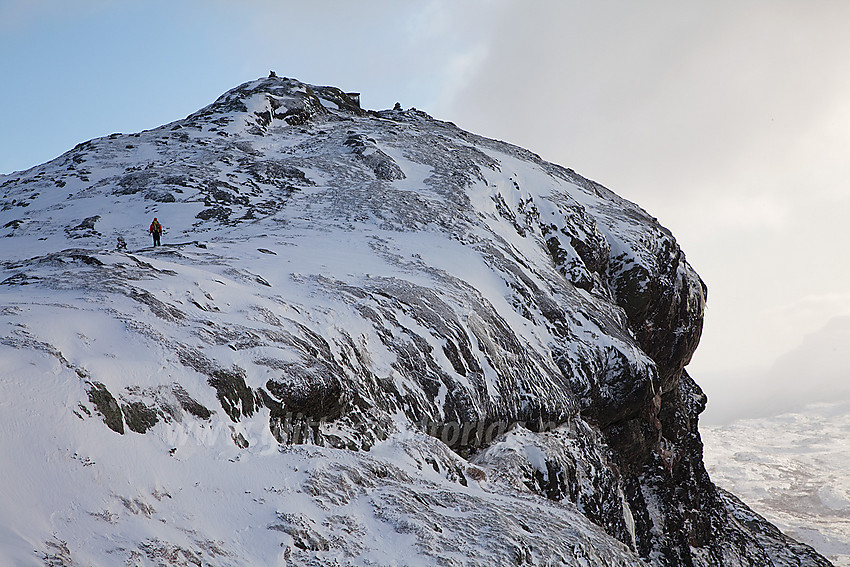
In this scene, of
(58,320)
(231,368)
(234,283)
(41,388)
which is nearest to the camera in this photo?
(41,388)

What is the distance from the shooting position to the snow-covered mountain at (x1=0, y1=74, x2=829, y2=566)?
9250 millimetres

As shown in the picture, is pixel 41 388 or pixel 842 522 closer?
pixel 41 388

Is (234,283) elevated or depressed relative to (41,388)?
elevated

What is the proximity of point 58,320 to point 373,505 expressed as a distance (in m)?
5.88

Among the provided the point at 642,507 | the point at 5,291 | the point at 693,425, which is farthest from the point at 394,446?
the point at 693,425

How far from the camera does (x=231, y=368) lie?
12.3 m

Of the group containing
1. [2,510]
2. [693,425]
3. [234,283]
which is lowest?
[2,510]

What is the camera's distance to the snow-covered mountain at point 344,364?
9.25m

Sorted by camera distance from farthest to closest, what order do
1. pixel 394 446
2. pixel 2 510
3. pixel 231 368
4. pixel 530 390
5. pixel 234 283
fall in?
pixel 530 390, pixel 234 283, pixel 394 446, pixel 231 368, pixel 2 510

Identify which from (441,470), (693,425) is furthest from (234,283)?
(693,425)

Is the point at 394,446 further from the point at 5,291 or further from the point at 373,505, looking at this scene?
the point at 5,291

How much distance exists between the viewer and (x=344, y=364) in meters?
15.3

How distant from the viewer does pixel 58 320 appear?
1103cm

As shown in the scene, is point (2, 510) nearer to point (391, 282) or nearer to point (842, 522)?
point (391, 282)
